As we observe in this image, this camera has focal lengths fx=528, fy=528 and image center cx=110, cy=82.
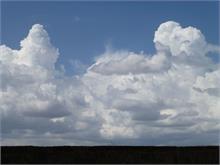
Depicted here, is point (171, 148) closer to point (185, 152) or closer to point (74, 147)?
point (185, 152)

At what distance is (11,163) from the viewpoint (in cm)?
3206

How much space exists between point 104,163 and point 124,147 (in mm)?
2052

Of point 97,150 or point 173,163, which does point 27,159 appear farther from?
point 173,163

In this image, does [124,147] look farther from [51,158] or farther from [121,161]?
[51,158]

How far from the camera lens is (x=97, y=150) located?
109ft

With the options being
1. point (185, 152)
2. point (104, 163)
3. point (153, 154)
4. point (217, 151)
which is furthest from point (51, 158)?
point (217, 151)

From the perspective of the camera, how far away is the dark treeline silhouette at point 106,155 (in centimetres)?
3244

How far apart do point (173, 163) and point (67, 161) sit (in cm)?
659

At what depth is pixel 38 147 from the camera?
3325 centimetres

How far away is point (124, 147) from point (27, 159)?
6.14 meters

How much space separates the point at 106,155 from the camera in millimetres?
32844

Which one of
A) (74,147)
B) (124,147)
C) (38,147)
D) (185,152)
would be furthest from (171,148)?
(38,147)

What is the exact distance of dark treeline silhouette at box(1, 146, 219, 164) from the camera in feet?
106

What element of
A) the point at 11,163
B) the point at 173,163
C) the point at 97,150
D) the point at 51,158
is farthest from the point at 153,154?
the point at 11,163
